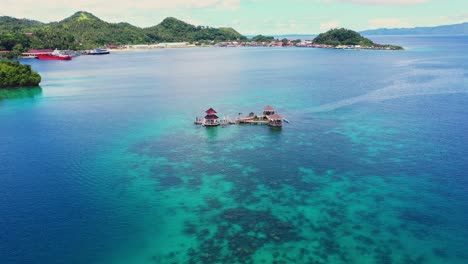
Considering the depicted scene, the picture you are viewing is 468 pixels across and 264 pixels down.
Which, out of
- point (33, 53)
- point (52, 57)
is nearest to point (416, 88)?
point (52, 57)

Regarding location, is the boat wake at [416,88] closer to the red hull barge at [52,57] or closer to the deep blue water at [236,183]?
the deep blue water at [236,183]

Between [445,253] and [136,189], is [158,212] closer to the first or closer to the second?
[136,189]

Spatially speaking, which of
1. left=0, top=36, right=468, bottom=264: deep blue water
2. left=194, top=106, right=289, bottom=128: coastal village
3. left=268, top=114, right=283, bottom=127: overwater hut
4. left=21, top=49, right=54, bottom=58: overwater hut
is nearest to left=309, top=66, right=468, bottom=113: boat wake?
left=0, top=36, right=468, bottom=264: deep blue water

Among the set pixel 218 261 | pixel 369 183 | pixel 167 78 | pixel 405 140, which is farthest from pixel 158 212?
pixel 167 78

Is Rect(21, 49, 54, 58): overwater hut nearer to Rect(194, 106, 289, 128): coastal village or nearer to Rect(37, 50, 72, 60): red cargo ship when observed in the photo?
Rect(37, 50, 72, 60): red cargo ship

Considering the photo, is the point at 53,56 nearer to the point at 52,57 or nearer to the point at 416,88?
the point at 52,57

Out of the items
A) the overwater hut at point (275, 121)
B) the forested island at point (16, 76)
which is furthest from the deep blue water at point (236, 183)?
the forested island at point (16, 76)

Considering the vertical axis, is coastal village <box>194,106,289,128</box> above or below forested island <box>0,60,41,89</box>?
below
